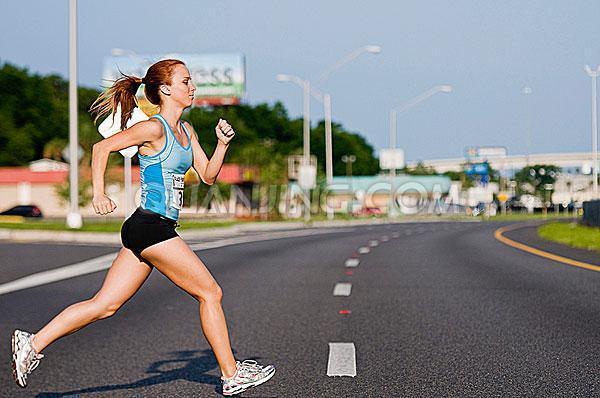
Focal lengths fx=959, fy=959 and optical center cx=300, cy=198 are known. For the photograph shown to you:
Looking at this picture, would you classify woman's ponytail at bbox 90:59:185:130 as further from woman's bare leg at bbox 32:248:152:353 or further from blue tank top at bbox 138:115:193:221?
woman's bare leg at bbox 32:248:152:353

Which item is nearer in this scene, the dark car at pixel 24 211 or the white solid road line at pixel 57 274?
the white solid road line at pixel 57 274

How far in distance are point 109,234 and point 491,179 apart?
158484mm

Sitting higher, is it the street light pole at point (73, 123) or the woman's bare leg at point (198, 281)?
the street light pole at point (73, 123)

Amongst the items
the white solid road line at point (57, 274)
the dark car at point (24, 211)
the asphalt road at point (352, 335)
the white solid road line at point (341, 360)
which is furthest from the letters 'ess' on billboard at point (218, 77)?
the white solid road line at point (341, 360)

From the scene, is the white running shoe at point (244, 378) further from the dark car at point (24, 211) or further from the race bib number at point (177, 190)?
the dark car at point (24, 211)

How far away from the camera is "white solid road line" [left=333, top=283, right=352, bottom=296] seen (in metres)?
12.7

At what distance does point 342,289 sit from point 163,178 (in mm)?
8180

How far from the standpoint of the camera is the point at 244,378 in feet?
17.4

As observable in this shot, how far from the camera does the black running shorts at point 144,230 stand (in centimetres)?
519

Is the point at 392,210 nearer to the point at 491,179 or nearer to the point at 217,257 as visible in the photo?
the point at 217,257

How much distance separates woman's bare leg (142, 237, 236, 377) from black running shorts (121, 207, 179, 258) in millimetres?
35

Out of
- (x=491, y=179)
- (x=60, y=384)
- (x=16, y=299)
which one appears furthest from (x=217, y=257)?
(x=491, y=179)

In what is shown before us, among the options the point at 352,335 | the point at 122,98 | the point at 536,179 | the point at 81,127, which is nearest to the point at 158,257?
the point at 122,98

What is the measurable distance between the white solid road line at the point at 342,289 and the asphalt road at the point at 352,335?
4.4 inches
